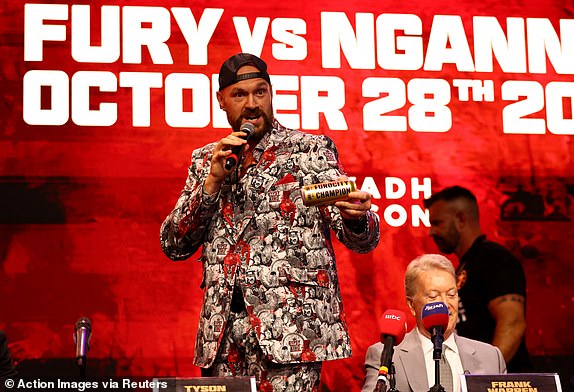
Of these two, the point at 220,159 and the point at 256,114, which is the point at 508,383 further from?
the point at 256,114

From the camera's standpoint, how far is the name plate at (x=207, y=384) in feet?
8.14

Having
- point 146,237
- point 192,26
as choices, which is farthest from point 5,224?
point 192,26

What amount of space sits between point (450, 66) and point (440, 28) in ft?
0.75

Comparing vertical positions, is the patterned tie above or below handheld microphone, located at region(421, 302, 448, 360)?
below

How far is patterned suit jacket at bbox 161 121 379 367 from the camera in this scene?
3123 mm

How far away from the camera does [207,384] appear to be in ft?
8.20

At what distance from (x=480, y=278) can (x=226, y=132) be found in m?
1.61

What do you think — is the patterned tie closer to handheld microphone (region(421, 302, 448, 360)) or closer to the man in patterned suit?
the man in patterned suit

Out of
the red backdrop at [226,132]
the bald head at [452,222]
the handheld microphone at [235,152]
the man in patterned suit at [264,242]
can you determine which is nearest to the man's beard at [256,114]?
the man in patterned suit at [264,242]

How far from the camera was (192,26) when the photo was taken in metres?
5.31

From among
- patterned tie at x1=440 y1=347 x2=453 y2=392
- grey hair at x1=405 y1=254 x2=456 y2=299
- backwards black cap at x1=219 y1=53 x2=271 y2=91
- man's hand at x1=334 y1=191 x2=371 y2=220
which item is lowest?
patterned tie at x1=440 y1=347 x2=453 y2=392

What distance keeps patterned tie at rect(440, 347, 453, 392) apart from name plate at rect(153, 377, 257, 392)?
1206mm

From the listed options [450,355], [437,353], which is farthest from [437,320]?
[450,355]

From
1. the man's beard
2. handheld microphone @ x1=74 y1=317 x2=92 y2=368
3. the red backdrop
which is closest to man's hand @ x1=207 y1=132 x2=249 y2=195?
the man's beard
